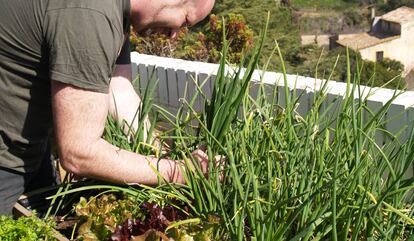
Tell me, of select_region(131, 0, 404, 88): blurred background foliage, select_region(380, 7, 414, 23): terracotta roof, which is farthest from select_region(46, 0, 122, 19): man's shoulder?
select_region(380, 7, 414, 23): terracotta roof

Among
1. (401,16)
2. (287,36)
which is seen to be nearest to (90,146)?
(287,36)

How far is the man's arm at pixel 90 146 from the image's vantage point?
1585 mm

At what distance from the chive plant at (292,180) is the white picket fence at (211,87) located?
70 centimetres

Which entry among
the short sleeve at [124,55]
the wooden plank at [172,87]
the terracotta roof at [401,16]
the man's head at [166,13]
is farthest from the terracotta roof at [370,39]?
the man's head at [166,13]

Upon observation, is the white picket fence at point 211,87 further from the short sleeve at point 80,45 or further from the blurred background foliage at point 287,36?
the short sleeve at point 80,45

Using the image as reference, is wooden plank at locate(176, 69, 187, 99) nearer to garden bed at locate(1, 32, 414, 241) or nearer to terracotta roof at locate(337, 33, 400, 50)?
garden bed at locate(1, 32, 414, 241)

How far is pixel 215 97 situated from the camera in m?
1.90

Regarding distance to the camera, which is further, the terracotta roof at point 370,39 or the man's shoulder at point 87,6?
the terracotta roof at point 370,39

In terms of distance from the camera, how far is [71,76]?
61.7 inches

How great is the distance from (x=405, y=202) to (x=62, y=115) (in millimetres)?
914

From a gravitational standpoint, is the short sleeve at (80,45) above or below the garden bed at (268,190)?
above

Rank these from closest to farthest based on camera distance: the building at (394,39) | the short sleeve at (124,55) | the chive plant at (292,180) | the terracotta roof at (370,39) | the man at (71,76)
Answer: the chive plant at (292,180) < the man at (71,76) < the short sleeve at (124,55) < the terracotta roof at (370,39) < the building at (394,39)

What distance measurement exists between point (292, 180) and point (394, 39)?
43.7 metres

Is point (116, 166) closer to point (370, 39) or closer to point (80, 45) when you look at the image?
point (80, 45)
